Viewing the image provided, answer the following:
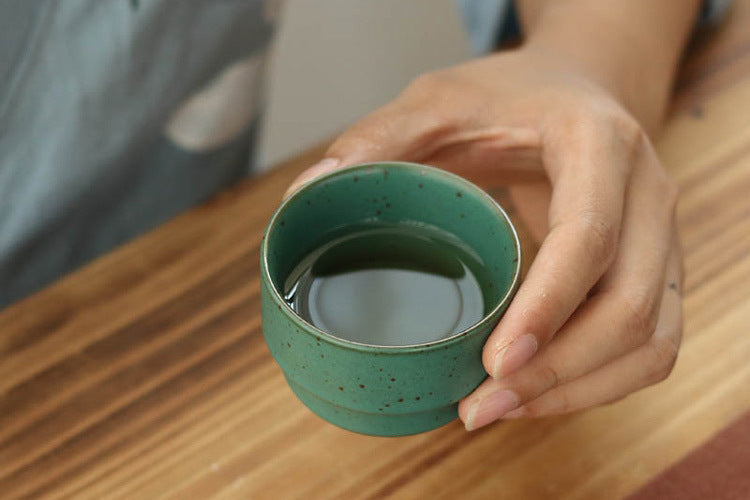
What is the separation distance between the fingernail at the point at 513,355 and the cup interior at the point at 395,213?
0.12 feet

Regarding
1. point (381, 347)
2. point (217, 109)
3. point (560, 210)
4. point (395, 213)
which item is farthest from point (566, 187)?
point (217, 109)

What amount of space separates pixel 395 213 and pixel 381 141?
2.6 inches

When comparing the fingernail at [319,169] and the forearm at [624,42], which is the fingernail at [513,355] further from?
the forearm at [624,42]

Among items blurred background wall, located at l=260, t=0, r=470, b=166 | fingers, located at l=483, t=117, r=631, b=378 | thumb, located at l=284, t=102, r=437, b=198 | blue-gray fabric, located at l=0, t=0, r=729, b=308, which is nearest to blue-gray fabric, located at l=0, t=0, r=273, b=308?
blue-gray fabric, located at l=0, t=0, r=729, b=308

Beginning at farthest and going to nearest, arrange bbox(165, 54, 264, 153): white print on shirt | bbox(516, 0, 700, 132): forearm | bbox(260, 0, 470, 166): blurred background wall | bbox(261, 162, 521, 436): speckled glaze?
bbox(260, 0, 470, 166): blurred background wall, bbox(165, 54, 264, 153): white print on shirt, bbox(516, 0, 700, 132): forearm, bbox(261, 162, 521, 436): speckled glaze

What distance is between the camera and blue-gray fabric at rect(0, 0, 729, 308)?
72cm

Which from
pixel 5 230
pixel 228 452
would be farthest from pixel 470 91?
pixel 5 230

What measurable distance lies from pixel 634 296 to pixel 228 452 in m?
0.29

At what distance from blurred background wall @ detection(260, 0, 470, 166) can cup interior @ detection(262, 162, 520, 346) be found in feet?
3.10

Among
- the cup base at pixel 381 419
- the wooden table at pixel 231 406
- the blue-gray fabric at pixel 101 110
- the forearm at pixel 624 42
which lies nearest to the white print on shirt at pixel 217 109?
the blue-gray fabric at pixel 101 110

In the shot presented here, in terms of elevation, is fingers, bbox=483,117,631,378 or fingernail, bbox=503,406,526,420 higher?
fingers, bbox=483,117,631,378

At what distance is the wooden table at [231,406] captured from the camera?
547mm

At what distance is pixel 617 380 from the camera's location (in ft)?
1.76

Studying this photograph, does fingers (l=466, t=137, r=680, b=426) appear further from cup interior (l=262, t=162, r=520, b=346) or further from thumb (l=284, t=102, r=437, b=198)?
thumb (l=284, t=102, r=437, b=198)
